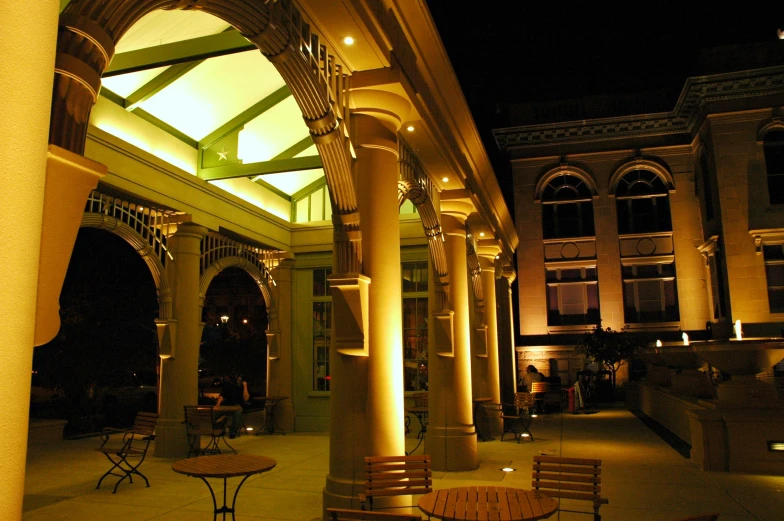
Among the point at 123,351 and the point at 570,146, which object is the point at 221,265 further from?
the point at 570,146

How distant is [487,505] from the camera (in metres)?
4.86

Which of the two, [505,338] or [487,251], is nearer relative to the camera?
[487,251]

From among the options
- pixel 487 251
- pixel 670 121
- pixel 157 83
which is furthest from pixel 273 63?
pixel 670 121

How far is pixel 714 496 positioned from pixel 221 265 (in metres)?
10.5

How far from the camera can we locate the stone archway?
2.73 metres

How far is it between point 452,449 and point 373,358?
459 cm

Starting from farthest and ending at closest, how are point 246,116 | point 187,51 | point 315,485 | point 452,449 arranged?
point 246,116
point 452,449
point 315,485
point 187,51

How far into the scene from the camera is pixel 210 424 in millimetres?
12922

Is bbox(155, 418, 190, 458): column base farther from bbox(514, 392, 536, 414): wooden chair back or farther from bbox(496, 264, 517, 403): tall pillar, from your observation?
bbox(496, 264, 517, 403): tall pillar

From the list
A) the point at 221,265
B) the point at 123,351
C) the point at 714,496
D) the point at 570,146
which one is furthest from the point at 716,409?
the point at 570,146

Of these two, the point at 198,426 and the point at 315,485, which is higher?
the point at 198,426

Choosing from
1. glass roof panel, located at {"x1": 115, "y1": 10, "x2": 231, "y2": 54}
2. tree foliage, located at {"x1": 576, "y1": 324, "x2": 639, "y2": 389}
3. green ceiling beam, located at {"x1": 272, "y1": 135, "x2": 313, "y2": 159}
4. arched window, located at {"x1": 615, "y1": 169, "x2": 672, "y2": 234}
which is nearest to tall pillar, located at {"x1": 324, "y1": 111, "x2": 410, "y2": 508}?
glass roof panel, located at {"x1": 115, "y1": 10, "x2": 231, "y2": 54}

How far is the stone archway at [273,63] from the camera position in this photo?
2.73 metres

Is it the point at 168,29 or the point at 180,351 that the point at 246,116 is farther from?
the point at 180,351
